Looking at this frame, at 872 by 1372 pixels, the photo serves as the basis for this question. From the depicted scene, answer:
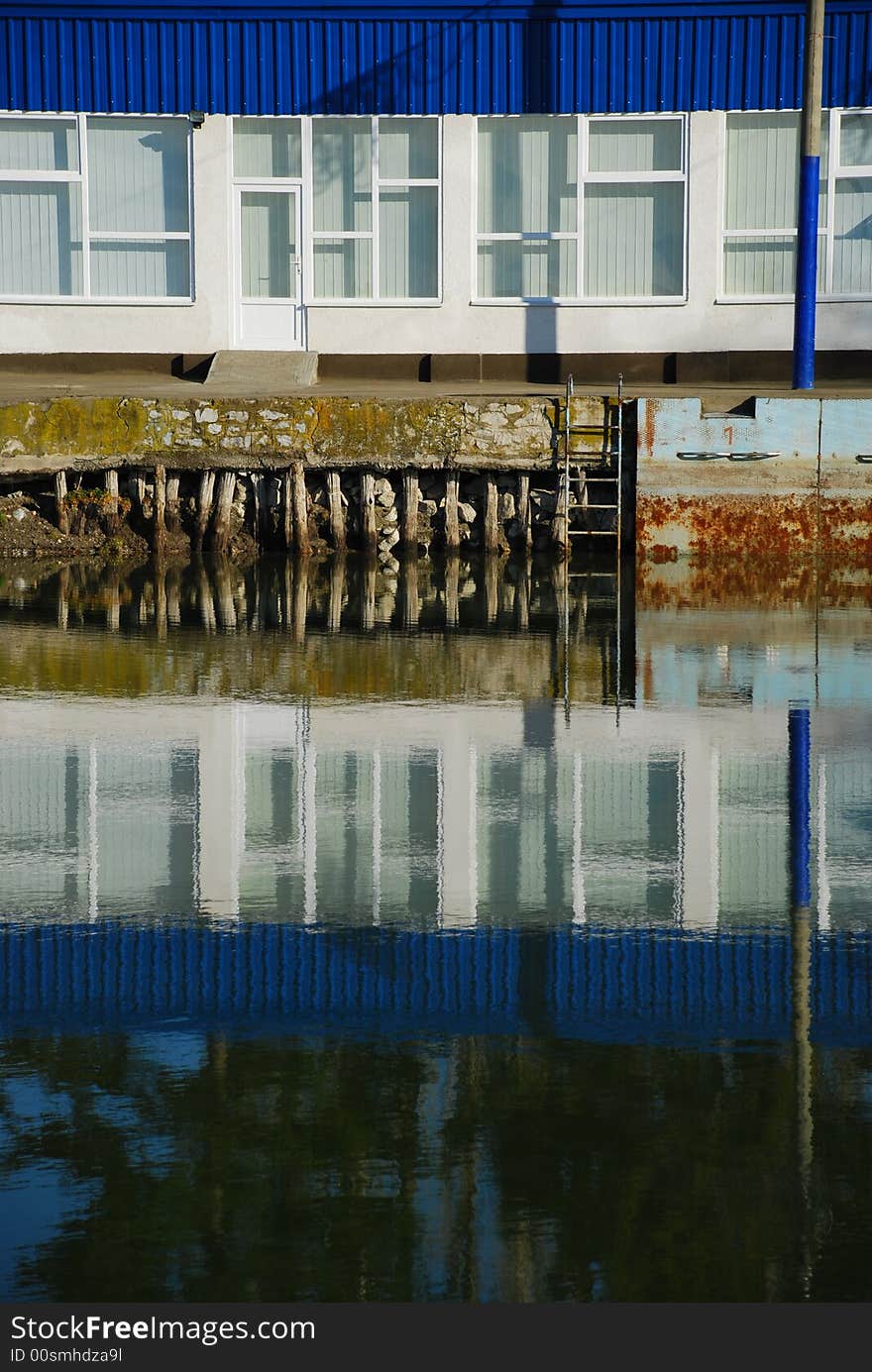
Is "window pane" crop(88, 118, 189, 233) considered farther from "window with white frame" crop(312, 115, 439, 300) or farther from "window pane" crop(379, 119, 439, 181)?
"window pane" crop(379, 119, 439, 181)

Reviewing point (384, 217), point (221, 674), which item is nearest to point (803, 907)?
point (221, 674)

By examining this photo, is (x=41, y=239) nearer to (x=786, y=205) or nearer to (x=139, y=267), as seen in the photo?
(x=139, y=267)

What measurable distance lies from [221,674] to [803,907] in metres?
6.77

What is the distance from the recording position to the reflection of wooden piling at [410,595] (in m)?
17.3

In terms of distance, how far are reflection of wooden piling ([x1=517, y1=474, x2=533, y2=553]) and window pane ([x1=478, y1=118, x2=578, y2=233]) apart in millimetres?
4308

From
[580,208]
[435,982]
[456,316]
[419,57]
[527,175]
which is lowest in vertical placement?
[435,982]

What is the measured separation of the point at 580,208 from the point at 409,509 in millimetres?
5164

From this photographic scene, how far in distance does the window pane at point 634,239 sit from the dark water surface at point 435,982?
11008 millimetres

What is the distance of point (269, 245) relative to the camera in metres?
24.9

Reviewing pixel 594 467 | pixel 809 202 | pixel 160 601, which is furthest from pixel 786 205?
pixel 160 601

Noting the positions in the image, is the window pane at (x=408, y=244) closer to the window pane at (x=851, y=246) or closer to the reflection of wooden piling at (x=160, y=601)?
the window pane at (x=851, y=246)

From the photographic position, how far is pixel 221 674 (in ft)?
47.2

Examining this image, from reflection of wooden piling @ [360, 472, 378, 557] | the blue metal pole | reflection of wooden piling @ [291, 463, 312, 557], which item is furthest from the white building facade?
reflection of wooden piling @ [291, 463, 312, 557]

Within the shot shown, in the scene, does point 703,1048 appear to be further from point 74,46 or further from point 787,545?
point 74,46
